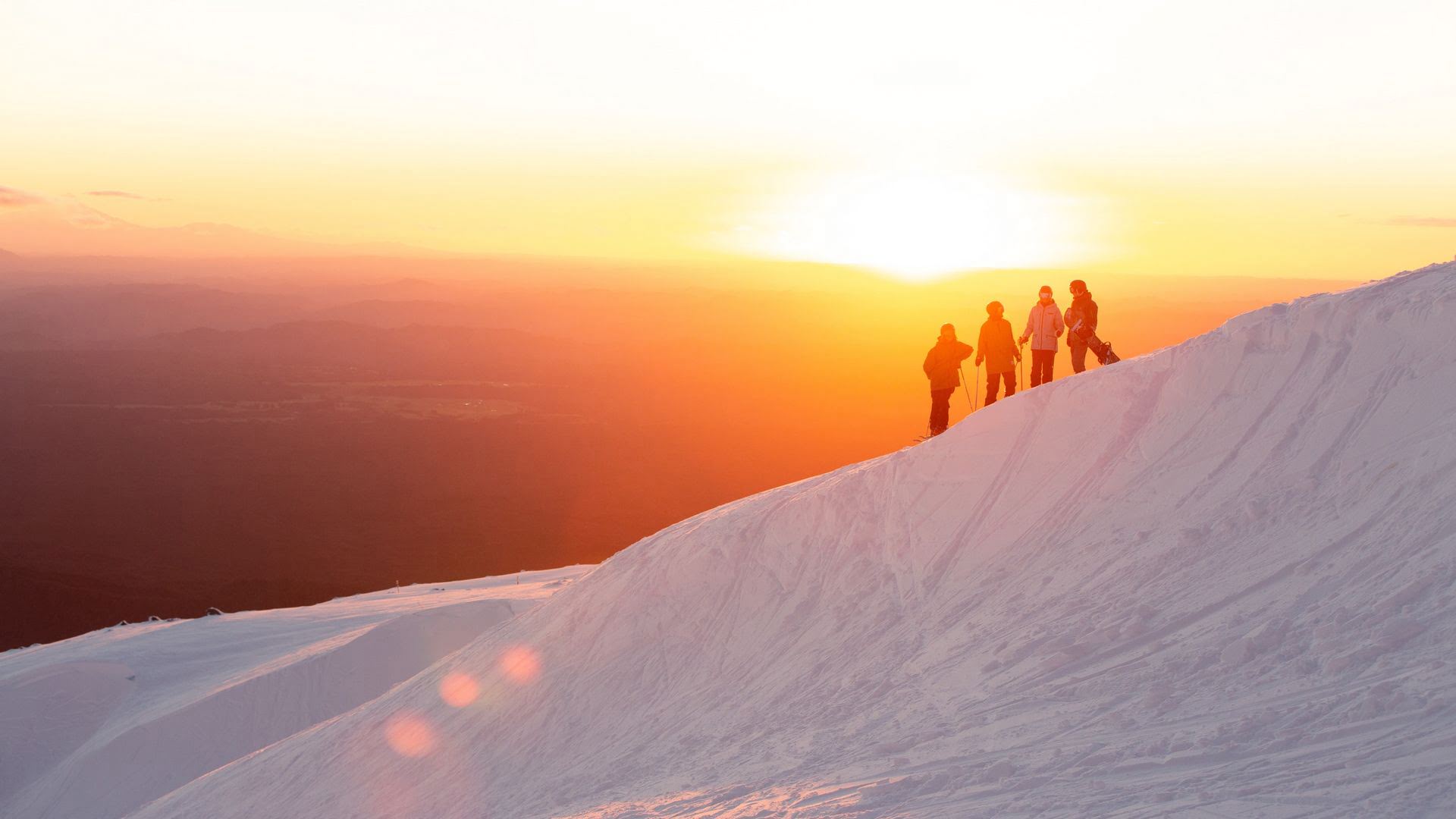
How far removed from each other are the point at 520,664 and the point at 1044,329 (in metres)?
7.72

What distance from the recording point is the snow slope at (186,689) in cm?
1466

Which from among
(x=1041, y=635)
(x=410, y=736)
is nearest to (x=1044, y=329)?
(x=1041, y=635)

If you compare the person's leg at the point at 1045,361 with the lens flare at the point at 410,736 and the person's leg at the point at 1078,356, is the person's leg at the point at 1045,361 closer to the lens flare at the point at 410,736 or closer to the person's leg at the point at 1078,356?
the person's leg at the point at 1078,356

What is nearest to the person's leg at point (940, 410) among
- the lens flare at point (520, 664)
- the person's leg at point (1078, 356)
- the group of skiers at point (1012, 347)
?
the group of skiers at point (1012, 347)

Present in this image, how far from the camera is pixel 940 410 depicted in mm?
12625

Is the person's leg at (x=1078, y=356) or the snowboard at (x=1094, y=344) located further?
the snowboard at (x=1094, y=344)

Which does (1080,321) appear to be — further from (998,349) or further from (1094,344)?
(998,349)

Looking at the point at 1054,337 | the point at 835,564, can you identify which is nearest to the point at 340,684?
the point at 835,564

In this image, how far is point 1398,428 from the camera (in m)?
7.00

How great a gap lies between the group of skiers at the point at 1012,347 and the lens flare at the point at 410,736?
23.5ft

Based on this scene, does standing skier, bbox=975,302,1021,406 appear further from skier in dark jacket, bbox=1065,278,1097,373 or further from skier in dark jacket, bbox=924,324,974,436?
skier in dark jacket, bbox=1065,278,1097,373

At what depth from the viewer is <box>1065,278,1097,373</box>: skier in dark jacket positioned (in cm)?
1155

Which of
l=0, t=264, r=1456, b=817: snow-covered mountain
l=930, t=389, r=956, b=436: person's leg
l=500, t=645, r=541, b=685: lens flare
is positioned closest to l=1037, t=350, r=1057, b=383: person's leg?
l=930, t=389, r=956, b=436: person's leg

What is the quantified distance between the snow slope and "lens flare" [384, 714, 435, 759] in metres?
4.88
